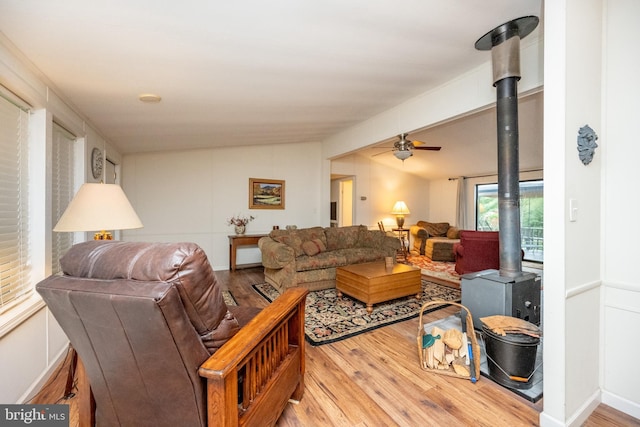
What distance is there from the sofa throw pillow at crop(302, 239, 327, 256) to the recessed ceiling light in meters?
2.53

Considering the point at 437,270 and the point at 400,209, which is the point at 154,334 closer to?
the point at 437,270

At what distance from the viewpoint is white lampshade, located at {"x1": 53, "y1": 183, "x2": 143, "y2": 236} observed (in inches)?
62.2

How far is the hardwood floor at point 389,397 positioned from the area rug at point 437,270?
96.1 inches

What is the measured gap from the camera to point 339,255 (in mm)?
4176

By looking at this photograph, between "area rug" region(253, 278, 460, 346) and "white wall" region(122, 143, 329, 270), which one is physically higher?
"white wall" region(122, 143, 329, 270)

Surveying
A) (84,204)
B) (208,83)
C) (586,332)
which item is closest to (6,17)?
(84,204)

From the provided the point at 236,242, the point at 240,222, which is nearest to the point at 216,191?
the point at 240,222

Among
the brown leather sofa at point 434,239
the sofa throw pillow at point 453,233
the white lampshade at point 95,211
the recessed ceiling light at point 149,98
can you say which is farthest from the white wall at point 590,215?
the sofa throw pillow at point 453,233

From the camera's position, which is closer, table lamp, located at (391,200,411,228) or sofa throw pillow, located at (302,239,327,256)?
sofa throw pillow, located at (302,239,327,256)

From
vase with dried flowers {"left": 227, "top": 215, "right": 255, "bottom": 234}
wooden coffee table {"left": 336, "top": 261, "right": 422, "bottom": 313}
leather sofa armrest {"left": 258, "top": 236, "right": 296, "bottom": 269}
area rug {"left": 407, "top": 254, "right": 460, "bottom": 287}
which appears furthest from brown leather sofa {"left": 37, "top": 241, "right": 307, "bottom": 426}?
vase with dried flowers {"left": 227, "top": 215, "right": 255, "bottom": 234}

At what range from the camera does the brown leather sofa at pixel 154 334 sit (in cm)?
90

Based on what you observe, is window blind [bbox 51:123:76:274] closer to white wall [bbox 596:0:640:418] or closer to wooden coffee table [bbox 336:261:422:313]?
wooden coffee table [bbox 336:261:422:313]

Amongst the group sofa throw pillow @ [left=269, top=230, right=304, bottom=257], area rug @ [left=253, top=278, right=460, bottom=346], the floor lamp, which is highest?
the floor lamp

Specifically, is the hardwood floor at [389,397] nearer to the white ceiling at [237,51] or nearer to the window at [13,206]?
the window at [13,206]
